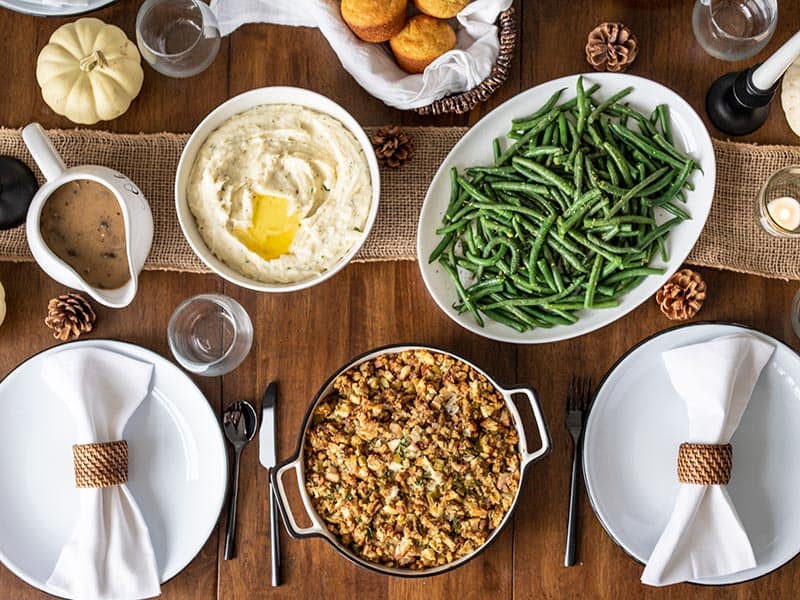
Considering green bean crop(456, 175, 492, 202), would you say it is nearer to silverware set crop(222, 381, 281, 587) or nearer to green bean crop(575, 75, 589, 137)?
green bean crop(575, 75, 589, 137)

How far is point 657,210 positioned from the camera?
2.08 meters

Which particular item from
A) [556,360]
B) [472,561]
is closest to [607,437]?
[556,360]

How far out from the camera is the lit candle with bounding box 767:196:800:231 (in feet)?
6.95

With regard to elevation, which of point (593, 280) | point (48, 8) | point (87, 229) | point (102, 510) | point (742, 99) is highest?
point (48, 8)

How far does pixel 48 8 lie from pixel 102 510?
1295 millimetres

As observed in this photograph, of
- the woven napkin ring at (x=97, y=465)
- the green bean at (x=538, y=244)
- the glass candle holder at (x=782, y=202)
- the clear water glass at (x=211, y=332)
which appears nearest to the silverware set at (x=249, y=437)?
the clear water glass at (x=211, y=332)

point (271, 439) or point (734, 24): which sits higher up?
point (734, 24)

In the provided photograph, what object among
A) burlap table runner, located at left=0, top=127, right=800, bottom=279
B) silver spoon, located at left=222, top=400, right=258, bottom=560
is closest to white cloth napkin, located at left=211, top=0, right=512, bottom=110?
burlap table runner, located at left=0, top=127, right=800, bottom=279

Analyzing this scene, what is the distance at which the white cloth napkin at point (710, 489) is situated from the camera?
80.3 inches

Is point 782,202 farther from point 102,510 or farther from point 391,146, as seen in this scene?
point 102,510

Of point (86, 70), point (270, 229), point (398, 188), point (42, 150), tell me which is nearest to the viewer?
point (42, 150)

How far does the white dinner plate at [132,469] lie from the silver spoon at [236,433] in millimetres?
44

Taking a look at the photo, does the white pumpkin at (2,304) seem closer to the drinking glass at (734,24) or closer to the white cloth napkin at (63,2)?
the white cloth napkin at (63,2)

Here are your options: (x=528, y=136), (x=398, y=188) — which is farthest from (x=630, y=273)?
(x=398, y=188)
